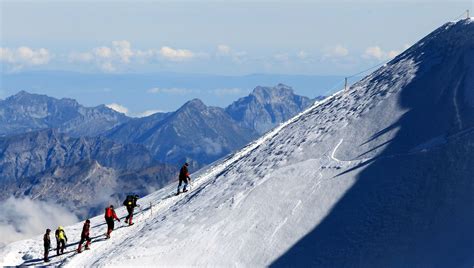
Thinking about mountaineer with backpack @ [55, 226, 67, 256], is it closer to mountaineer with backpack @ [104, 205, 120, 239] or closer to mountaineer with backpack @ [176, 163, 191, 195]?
mountaineer with backpack @ [104, 205, 120, 239]

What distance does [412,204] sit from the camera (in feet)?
132

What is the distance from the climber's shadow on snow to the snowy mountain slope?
0.08 m

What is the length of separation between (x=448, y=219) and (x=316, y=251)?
23.7 feet

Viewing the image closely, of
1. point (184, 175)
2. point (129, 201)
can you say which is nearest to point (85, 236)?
→ point (129, 201)

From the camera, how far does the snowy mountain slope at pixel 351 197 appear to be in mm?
38781

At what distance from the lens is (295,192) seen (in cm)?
4556

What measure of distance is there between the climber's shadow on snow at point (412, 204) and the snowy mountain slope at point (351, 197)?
0.25 feet

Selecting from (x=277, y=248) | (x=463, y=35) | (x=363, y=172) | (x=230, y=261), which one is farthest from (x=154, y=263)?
(x=463, y=35)

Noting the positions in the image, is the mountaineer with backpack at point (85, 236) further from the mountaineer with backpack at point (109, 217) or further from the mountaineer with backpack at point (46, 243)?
the mountaineer with backpack at point (46, 243)

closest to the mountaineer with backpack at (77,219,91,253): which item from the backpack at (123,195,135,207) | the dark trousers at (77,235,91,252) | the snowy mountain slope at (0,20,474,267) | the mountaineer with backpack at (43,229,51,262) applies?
the dark trousers at (77,235,91,252)

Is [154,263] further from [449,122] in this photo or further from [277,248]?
[449,122]

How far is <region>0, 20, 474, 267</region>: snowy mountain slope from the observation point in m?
38.8

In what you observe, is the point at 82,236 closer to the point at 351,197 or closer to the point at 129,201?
the point at 129,201

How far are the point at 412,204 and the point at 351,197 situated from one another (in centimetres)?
398
